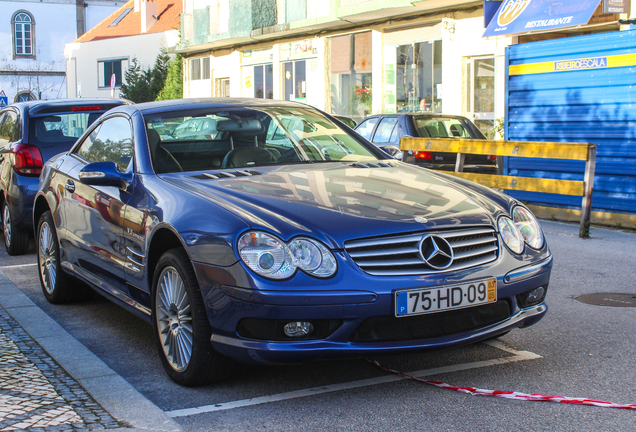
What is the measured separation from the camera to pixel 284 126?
17.5 ft

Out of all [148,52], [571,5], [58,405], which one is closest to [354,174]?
[58,405]

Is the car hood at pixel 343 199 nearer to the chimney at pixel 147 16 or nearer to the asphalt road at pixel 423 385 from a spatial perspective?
the asphalt road at pixel 423 385

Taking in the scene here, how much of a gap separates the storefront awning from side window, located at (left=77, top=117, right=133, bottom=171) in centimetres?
1214

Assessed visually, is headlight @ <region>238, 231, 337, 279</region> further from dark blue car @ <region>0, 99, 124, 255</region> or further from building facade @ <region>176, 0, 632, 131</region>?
building facade @ <region>176, 0, 632, 131</region>

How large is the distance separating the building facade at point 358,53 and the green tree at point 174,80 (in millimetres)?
2373

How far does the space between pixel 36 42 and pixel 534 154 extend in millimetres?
55125

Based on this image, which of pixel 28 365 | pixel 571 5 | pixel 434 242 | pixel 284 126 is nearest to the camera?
pixel 434 242

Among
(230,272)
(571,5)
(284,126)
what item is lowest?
(230,272)

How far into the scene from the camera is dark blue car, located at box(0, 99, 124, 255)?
8383 millimetres

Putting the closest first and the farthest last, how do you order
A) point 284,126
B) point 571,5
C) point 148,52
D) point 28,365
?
point 28,365 → point 284,126 → point 571,5 → point 148,52

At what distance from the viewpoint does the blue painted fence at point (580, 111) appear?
9.85 m

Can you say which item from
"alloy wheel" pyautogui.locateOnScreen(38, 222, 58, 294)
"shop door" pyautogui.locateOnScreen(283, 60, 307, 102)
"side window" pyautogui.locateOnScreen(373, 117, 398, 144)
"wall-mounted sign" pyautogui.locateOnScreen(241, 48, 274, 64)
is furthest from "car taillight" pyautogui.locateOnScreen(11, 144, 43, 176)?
"wall-mounted sign" pyautogui.locateOnScreen(241, 48, 274, 64)

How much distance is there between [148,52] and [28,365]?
46235mm

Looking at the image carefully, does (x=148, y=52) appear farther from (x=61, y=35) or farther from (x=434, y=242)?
(x=434, y=242)
